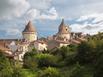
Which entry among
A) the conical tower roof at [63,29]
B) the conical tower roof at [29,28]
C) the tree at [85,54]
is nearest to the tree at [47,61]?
the tree at [85,54]

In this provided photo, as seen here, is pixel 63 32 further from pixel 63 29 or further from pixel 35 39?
pixel 35 39

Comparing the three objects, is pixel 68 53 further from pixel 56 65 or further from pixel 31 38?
pixel 31 38

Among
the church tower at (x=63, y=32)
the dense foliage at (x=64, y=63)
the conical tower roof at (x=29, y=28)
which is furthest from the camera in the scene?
the conical tower roof at (x=29, y=28)

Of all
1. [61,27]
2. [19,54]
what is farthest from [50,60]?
[61,27]

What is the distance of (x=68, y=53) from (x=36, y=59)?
4.19 m

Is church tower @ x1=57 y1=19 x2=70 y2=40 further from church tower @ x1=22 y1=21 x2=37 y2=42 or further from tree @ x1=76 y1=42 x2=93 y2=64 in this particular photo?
tree @ x1=76 y1=42 x2=93 y2=64

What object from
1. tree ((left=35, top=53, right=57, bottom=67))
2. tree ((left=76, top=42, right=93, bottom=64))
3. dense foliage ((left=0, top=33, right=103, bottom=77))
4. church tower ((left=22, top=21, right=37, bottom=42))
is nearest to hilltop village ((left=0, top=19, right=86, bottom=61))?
church tower ((left=22, top=21, right=37, bottom=42))

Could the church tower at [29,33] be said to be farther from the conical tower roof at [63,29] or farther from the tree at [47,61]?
the tree at [47,61]

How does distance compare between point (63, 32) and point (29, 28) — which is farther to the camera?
point (29, 28)

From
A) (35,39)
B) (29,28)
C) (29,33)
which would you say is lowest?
(35,39)

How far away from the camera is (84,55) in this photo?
43.5 m

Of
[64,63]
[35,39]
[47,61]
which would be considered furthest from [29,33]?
[64,63]

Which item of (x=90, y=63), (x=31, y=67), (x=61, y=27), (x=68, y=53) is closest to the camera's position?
(x=90, y=63)

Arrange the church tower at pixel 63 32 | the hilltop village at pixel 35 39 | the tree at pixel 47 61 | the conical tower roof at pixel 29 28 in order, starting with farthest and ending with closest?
the conical tower roof at pixel 29 28
the church tower at pixel 63 32
the hilltop village at pixel 35 39
the tree at pixel 47 61
